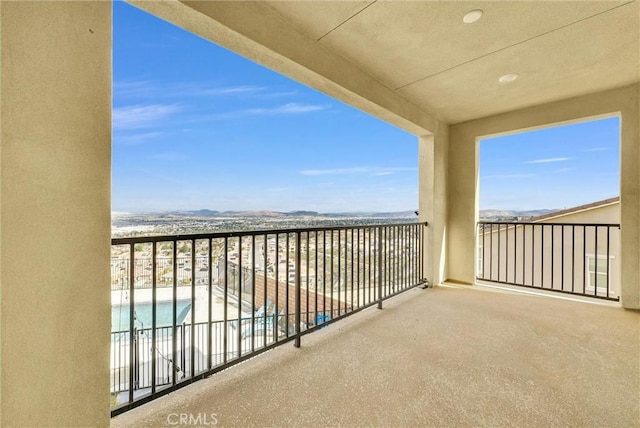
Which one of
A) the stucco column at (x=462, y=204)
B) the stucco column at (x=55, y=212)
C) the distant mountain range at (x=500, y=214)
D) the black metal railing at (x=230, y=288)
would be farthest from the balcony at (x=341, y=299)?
the distant mountain range at (x=500, y=214)

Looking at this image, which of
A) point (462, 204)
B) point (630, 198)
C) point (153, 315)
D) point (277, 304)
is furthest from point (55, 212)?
point (630, 198)

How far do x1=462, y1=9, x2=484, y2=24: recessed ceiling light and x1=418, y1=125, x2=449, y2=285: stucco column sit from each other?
184cm

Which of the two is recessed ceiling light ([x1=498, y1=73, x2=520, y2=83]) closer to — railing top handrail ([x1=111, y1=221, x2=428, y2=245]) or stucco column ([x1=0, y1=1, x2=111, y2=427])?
railing top handrail ([x1=111, y1=221, x2=428, y2=245])

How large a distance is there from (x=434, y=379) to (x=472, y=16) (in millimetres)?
2402

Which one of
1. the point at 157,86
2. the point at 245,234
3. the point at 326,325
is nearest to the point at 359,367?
the point at 326,325

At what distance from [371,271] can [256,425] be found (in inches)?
72.0

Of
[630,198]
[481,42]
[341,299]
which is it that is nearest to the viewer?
[481,42]

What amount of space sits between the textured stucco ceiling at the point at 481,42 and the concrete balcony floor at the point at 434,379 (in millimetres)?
2357

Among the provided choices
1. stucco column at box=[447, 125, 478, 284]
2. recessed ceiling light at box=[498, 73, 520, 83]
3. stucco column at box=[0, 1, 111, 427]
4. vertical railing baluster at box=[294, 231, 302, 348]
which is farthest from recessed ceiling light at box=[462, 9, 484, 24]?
stucco column at box=[447, 125, 478, 284]

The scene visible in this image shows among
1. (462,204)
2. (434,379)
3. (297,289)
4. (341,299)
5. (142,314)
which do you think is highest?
(462,204)

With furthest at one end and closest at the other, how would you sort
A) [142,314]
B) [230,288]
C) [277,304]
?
[230,288] < [277,304] < [142,314]

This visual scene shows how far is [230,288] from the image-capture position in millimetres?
2156

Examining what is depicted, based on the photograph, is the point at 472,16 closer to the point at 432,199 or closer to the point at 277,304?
the point at 432,199

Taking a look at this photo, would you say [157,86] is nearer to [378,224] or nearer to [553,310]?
[378,224]
